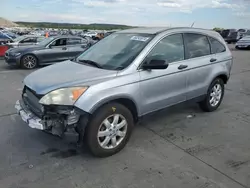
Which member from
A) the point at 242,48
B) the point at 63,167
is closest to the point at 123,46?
the point at 63,167

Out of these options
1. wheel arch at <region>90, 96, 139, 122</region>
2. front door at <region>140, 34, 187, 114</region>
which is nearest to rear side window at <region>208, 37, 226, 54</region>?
front door at <region>140, 34, 187, 114</region>

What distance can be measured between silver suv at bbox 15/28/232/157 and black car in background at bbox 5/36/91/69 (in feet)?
24.7

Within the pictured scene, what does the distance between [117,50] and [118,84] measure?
0.89 meters

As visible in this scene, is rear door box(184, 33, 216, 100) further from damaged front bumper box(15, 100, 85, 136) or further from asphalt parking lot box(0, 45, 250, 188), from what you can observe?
damaged front bumper box(15, 100, 85, 136)

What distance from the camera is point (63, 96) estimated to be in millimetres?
3131

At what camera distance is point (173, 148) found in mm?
3795

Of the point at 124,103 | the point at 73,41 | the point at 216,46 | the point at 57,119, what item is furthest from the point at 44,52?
the point at 57,119

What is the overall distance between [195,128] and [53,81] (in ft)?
8.66

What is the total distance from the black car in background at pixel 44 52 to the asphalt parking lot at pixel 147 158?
6.73 metres

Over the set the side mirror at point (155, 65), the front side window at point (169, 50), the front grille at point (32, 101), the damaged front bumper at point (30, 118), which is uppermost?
the front side window at point (169, 50)

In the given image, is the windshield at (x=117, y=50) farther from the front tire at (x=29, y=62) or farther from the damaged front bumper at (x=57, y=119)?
the front tire at (x=29, y=62)

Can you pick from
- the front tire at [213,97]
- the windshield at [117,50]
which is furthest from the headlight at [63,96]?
the front tire at [213,97]

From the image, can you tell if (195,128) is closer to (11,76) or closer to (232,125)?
(232,125)

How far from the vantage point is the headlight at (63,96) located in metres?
3.11
